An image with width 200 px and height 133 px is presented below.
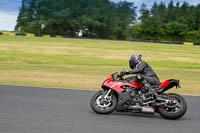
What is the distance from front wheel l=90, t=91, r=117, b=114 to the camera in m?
7.35

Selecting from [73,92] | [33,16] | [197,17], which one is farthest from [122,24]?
[73,92]

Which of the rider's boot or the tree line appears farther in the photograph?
the tree line

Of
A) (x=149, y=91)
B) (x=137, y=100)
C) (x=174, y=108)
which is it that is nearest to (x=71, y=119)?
(x=137, y=100)

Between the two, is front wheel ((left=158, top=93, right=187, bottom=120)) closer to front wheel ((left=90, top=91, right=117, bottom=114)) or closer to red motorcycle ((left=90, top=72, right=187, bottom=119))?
red motorcycle ((left=90, top=72, right=187, bottom=119))

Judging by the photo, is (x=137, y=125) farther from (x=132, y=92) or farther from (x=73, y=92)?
(x=73, y=92)

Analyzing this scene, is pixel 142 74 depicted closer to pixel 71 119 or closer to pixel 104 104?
pixel 104 104

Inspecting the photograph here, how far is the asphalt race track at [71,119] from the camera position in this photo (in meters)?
6.05

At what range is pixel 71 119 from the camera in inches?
267

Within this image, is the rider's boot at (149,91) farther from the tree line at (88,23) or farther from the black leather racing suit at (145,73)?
the tree line at (88,23)

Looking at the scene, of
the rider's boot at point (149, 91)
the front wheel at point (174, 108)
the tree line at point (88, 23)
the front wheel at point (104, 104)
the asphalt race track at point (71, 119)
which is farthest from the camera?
the tree line at point (88, 23)

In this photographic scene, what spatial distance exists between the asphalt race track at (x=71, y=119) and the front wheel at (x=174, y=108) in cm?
13

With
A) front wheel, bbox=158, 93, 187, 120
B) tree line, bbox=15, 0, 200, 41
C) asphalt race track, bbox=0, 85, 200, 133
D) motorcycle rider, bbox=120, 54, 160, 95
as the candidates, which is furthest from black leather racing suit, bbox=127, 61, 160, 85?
tree line, bbox=15, 0, 200, 41

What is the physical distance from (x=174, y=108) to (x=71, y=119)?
2304 millimetres

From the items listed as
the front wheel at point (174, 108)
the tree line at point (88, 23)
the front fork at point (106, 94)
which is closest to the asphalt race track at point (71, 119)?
the front wheel at point (174, 108)
